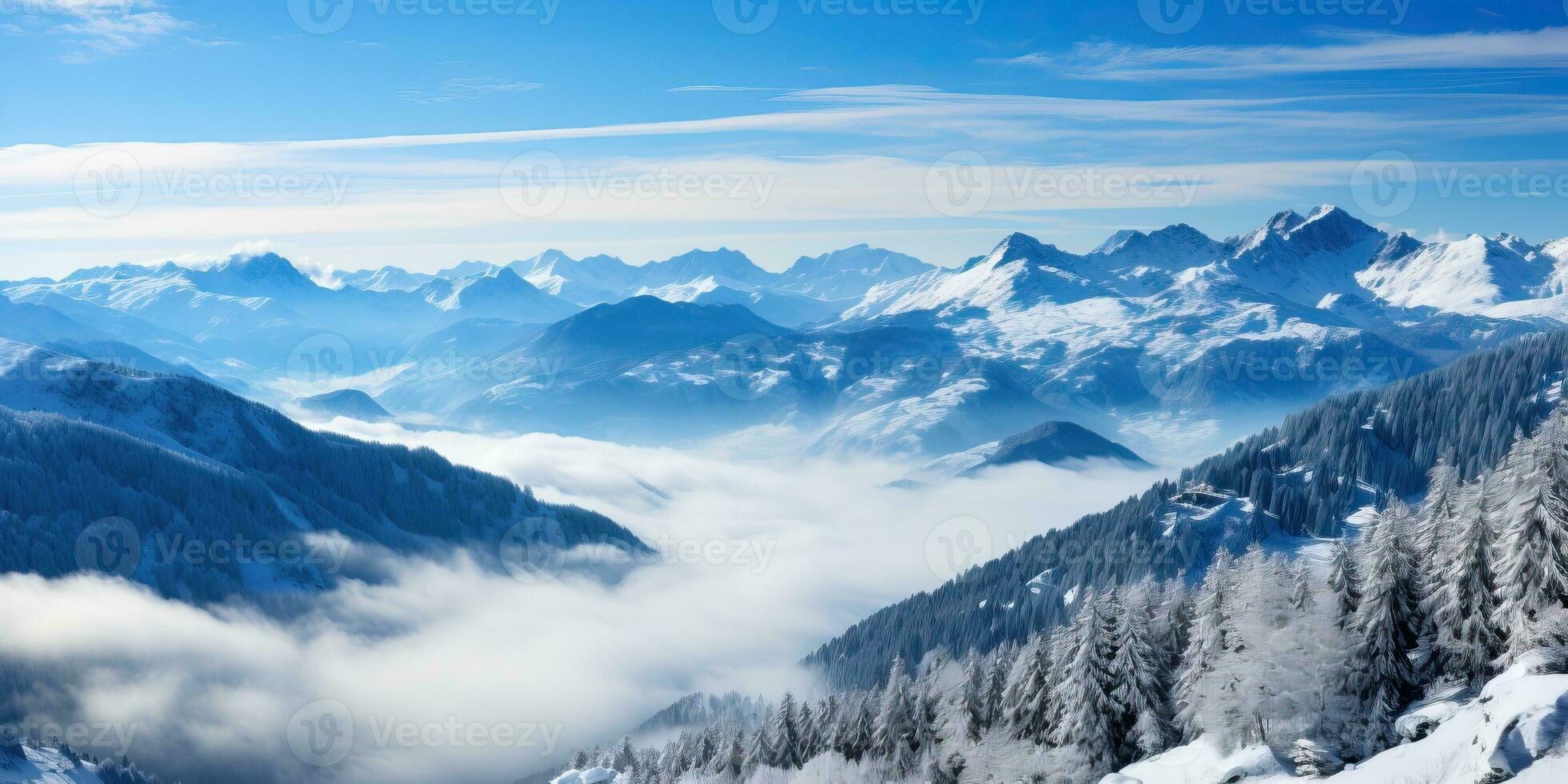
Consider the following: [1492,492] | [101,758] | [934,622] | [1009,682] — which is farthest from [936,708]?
[101,758]

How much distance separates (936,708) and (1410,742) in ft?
122

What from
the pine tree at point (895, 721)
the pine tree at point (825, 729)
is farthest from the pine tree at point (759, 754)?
the pine tree at point (895, 721)

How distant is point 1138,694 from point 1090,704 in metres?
3.15

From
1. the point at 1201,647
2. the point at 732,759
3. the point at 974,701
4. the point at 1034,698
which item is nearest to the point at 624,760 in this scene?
the point at 732,759

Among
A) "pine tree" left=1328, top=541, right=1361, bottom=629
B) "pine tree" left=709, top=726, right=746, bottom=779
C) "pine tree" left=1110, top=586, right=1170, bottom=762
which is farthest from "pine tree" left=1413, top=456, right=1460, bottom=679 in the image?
"pine tree" left=709, top=726, right=746, bottom=779

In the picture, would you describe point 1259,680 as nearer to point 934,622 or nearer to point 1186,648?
point 1186,648

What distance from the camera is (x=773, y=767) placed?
83562 millimetres

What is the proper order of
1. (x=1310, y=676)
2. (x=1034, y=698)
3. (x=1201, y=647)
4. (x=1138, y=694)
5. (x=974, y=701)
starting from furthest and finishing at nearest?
(x=974, y=701)
(x=1034, y=698)
(x=1201, y=647)
(x=1138, y=694)
(x=1310, y=676)

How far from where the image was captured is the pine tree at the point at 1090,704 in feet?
215

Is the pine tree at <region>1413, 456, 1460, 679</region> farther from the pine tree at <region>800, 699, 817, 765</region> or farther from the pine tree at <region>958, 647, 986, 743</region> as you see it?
the pine tree at <region>800, 699, 817, 765</region>

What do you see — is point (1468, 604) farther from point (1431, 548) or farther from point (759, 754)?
point (759, 754)

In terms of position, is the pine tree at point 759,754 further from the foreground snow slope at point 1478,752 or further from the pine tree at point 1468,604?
the pine tree at point 1468,604

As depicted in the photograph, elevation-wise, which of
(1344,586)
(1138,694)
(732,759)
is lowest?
(732,759)

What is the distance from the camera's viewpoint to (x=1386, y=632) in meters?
59.7
